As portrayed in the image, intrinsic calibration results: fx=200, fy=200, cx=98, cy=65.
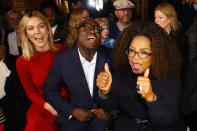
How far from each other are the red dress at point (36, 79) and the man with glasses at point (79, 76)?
0.59ft

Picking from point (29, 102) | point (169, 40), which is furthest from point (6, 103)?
point (169, 40)

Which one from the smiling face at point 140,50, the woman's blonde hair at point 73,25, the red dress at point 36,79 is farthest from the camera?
the woman's blonde hair at point 73,25

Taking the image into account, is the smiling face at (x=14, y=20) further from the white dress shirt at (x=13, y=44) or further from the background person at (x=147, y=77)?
the background person at (x=147, y=77)

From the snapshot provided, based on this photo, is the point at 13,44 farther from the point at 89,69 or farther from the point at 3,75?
the point at 89,69

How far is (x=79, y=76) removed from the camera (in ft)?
6.17

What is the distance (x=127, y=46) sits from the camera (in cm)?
175

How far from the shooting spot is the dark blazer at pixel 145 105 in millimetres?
1397

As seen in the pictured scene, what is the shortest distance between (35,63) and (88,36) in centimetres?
67

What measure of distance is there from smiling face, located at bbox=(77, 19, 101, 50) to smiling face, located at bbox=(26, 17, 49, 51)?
483mm

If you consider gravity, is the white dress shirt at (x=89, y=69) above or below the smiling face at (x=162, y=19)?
below

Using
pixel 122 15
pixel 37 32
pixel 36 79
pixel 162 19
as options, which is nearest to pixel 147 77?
pixel 36 79

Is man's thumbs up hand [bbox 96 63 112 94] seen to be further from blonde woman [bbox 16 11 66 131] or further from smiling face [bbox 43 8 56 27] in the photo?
smiling face [bbox 43 8 56 27]

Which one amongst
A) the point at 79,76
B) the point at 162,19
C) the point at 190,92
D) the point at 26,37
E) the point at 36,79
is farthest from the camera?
the point at 162,19

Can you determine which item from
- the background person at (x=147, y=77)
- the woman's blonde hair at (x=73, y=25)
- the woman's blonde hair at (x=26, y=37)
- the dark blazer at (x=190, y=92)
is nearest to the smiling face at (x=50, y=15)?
the woman's blonde hair at (x=73, y=25)
